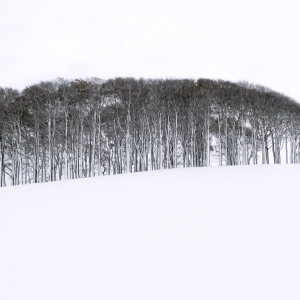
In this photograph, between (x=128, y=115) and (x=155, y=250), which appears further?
(x=128, y=115)

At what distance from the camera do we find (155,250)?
15.0 ft

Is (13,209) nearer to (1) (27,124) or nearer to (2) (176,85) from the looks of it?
(1) (27,124)

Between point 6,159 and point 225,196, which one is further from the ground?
point 6,159

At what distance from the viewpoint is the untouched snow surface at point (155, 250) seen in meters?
3.50

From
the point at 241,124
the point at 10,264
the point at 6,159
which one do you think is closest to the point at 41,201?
the point at 10,264

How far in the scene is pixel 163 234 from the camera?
5293mm

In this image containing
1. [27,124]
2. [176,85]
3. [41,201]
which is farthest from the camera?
[176,85]

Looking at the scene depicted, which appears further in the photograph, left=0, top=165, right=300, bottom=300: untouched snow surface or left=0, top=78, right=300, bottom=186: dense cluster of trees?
left=0, top=78, right=300, bottom=186: dense cluster of trees

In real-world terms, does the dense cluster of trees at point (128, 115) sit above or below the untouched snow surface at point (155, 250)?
above

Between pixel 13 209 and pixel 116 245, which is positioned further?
pixel 13 209

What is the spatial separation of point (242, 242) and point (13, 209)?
7478 millimetres

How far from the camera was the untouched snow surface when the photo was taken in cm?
350

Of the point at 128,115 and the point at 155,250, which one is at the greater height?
the point at 128,115

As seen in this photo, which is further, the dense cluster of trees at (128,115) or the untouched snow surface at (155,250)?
the dense cluster of trees at (128,115)
